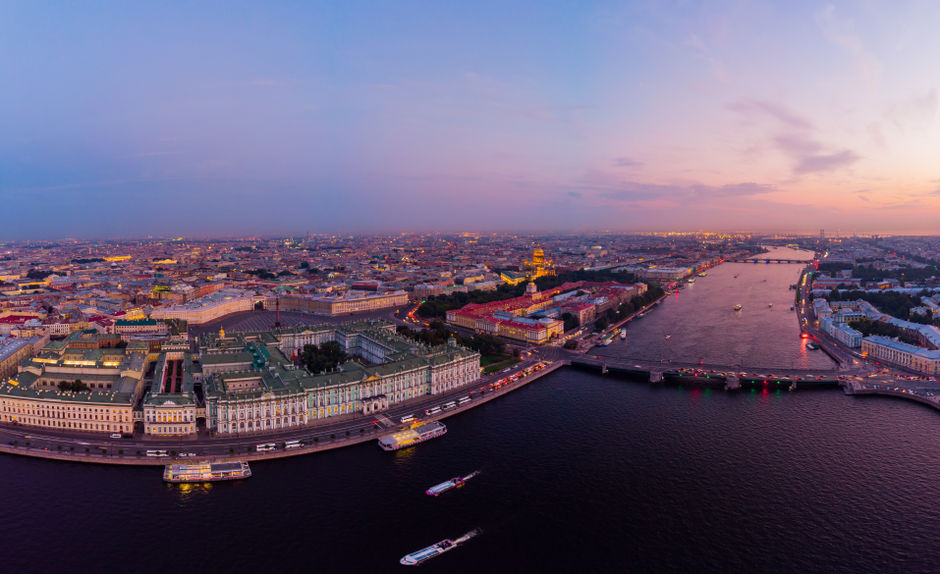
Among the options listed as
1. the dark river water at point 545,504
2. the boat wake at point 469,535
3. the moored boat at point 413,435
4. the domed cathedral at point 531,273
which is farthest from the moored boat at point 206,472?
the domed cathedral at point 531,273

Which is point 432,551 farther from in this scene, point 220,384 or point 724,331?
point 724,331

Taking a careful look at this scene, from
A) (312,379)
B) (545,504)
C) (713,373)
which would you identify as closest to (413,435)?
(312,379)

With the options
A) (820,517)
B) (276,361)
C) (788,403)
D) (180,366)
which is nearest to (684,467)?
(820,517)

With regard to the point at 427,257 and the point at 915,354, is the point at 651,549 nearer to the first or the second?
the point at 915,354

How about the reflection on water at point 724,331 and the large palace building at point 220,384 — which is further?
the reflection on water at point 724,331

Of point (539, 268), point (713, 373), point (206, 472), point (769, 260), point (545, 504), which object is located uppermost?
point (769, 260)

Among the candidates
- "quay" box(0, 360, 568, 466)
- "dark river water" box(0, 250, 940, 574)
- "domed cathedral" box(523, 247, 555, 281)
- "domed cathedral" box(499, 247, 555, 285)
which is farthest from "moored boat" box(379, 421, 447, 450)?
"domed cathedral" box(523, 247, 555, 281)

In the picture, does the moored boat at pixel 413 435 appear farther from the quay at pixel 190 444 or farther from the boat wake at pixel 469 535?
the boat wake at pixel 469 535
